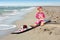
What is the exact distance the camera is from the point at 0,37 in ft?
39.4

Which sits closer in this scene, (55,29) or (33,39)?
(33,39)

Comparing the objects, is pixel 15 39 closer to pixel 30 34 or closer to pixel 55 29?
pixel 30 34

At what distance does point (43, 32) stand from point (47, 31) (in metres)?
0.19

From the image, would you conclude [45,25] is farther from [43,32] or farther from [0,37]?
[0,37]

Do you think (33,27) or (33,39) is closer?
(33,39)

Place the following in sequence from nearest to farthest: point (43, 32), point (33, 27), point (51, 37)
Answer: point (51, 37) < point (43, 32) < point (33, 27)

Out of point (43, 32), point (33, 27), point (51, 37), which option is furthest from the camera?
point (33, 27)

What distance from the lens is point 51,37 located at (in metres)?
10.8

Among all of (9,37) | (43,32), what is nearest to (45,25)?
(43,32)

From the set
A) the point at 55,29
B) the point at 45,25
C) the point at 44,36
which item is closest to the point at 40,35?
the point at 44,36

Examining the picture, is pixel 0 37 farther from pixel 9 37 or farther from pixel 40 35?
pixel 40 35

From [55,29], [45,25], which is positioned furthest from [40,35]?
[45,25]

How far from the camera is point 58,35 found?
11008 mm

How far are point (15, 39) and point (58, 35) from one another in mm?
1822
